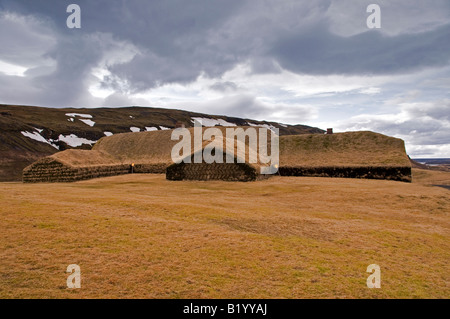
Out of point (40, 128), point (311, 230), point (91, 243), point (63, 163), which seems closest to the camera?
point (91, 243)

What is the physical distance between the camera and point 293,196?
21.9m

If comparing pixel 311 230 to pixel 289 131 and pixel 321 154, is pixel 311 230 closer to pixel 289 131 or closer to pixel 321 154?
pixel 321 154

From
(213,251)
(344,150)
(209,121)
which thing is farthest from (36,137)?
(209,121)

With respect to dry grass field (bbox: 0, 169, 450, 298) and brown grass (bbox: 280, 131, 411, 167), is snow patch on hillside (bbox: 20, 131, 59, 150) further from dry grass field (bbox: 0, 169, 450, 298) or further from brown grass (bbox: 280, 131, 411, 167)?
dry grass field (bbox: 0, 169, 450, 298)

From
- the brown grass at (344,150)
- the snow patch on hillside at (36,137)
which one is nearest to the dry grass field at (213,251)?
the brown grass at (344,150)

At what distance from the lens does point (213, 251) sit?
9.16 m

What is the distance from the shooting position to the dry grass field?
6.87m

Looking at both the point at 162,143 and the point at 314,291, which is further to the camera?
the point at 162,143

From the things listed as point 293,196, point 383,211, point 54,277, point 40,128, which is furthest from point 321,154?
point 40,128

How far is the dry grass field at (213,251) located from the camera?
687 centimetres

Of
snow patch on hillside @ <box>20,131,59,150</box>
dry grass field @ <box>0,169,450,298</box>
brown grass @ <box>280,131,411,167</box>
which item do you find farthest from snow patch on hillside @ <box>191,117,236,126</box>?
dry grass field @ <box>0,169,450,298</box>

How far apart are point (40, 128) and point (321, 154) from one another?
73639 mm

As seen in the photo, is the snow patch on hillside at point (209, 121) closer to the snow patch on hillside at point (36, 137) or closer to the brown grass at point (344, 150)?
the snow patch on hillside at point (36, 137)
